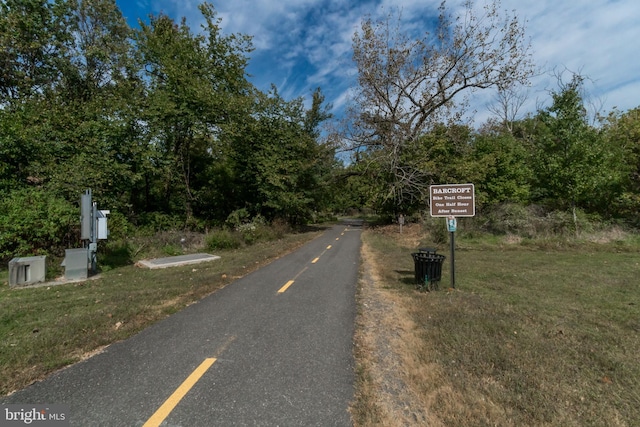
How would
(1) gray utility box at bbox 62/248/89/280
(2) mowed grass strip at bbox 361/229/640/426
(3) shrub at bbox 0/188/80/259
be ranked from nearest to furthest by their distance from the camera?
(2) mowed grass strip at bbox 361/229/640/426
(1) gray utility box at bbox 62/248/89/280
(3) shrub at bbox 0/188/80/259

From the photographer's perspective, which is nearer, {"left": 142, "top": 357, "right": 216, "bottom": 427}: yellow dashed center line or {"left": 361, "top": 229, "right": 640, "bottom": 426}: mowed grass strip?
{"left": 142, "top": 357, "right": 216, "bottom": 427}: yellow dashed center line

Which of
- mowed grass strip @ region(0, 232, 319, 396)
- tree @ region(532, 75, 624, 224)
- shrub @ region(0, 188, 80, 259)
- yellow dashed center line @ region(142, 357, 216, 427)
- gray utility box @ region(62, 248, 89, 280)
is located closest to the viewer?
Answer: yellow dashed center line @ region(142, 357, 216, 427)

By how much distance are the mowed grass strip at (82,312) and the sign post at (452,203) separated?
615cm

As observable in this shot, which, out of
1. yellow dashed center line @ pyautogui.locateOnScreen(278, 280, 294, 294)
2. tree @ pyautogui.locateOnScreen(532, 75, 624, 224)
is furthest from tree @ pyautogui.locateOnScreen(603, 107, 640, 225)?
yellow dashed center line @ pyautogui.locateOnScreen(278, 280, 294, 294)

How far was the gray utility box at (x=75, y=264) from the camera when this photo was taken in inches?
349

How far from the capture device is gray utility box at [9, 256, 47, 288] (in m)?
8.08

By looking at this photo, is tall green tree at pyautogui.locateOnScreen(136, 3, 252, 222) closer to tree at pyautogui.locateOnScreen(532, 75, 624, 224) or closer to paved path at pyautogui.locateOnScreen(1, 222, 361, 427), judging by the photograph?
paved path at pyautogui.locateOnScreen(1, 222, 361, 427)

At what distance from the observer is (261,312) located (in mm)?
5688

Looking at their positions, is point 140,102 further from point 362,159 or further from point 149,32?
point 362,159

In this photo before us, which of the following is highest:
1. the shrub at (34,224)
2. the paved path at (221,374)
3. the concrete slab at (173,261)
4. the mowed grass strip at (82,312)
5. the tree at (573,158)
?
the tree at (573,158)

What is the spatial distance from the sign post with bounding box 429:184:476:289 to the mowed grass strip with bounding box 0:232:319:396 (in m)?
6.15

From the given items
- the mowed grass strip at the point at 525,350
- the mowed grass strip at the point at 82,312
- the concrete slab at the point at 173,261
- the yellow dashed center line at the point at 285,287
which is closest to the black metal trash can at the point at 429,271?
the mowed grass strip at the point at 525,350

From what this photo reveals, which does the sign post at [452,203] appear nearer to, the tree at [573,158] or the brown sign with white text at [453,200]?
the brown sign with white text at [453,200]

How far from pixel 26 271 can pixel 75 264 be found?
1076 millimetres
